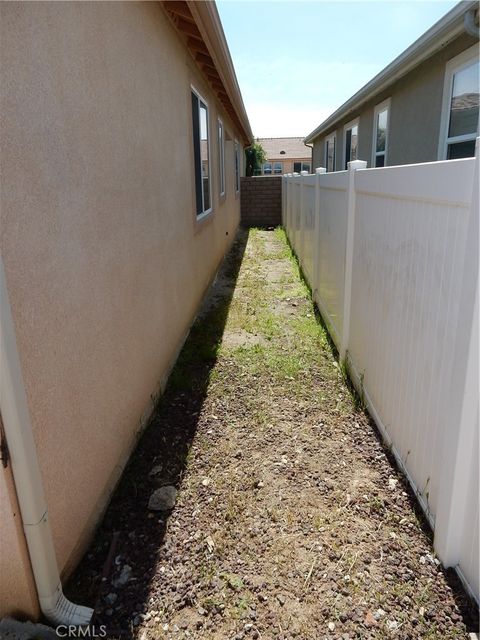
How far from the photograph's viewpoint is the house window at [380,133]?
28.9 feet

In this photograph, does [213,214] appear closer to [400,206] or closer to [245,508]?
[400,206]

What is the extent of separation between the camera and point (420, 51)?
6262mm

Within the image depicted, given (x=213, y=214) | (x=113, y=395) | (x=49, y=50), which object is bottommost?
(x=113, y=395)

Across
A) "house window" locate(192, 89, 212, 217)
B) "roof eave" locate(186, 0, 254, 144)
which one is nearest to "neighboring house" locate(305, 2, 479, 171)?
"roof eave" locate(186, 0, 254, 144)

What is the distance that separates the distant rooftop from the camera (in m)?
36.2

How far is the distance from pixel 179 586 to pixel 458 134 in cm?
649

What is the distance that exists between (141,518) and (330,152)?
15.4m

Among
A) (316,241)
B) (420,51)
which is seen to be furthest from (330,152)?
(316,241)

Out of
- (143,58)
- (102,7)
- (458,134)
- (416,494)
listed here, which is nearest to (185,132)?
(143,58)

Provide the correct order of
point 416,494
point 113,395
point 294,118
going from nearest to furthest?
1. point 416,494
2. point 113,395
3. point 294,118

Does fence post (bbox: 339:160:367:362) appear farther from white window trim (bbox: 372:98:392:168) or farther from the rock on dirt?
white window trim (bbox: 372:98:392:168)

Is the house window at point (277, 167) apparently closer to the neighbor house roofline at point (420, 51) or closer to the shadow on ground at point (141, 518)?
the neighbor house roofline at point (420, 51)

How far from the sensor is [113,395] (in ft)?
8.62
